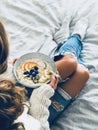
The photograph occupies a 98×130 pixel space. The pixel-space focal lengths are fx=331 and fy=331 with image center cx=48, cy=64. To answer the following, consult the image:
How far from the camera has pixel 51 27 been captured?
1.55 meters

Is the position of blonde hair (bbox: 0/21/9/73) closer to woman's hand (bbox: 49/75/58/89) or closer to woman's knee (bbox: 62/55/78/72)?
woman's hand (bbox: 49/75/58/89)

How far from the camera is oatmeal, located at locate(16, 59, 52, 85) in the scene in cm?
119

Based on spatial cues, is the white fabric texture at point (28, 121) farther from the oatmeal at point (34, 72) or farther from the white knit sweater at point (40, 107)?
the oatmeal at point (34, 72)

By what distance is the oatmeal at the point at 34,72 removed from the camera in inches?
46.8

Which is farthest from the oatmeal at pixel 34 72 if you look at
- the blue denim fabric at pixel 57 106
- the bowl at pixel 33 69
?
the blue denim fabric at pixel 57 106

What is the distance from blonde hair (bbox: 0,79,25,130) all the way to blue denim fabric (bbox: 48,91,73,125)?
0.52 feet

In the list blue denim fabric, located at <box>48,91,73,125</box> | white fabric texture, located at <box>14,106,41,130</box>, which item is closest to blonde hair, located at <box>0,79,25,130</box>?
white fabric texture, located at <box>14,106,41,130</box>

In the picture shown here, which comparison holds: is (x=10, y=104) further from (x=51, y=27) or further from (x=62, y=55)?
(x=51, y=27)

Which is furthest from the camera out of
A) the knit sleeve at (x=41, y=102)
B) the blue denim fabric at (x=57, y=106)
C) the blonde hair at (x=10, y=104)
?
the blue denim fabric at (x=57, y=106)

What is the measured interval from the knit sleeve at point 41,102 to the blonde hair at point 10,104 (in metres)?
0.05

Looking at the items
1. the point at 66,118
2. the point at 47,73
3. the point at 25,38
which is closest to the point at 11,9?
the point at 25,38

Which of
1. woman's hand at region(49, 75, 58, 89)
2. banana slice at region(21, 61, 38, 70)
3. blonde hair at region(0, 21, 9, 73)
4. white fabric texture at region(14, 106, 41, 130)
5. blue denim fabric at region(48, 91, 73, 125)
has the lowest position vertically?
blue denim fabric at region(48, 91, 73, 125)

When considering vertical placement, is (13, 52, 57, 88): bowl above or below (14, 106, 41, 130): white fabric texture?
above

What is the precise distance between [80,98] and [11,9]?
600mm
